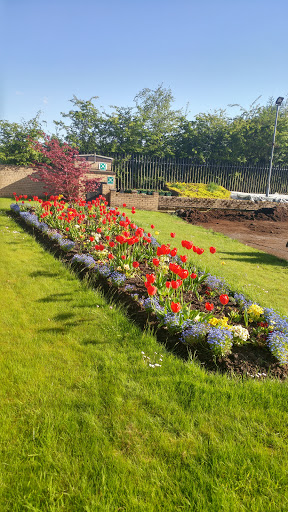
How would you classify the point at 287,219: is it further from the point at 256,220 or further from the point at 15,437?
the point at 15,437

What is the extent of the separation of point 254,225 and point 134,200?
5500 mm

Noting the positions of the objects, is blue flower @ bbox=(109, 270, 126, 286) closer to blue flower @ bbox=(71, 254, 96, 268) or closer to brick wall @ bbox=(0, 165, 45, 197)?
blue flower @ bbox=(71, 254, 96, 268)

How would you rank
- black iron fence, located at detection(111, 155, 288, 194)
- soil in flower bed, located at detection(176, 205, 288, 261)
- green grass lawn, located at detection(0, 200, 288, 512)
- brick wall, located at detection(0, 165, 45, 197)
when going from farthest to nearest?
black iron fence, located at detection(111, 155, 288, 194)
brick wall, located at detection(0, 165, 45, 197)
soil in flower bed, located at detection(176, 205, 288, 261)
green grass lawn, located at detection(0, 200, 288, 512)

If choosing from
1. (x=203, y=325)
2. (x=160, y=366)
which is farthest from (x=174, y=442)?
(x=203, y=325)

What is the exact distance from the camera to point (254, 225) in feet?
40.6

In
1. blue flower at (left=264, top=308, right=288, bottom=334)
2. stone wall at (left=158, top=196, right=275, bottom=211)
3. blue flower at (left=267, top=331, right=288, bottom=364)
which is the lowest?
blue flower at (left=267, top=331, right=288, bottom=364)

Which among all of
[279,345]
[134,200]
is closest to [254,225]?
[134,200]

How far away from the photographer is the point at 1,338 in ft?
10.5

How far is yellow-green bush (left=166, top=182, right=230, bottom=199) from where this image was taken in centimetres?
1838

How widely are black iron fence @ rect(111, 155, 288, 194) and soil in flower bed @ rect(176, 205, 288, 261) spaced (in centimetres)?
645

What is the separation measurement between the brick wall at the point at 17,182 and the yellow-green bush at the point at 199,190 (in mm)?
7869

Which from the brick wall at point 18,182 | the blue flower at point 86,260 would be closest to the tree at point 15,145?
the brick wall at point 18,182

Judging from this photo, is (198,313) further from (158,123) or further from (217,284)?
(158,123)

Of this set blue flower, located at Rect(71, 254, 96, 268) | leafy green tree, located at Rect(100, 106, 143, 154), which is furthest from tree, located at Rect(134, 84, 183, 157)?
blue flower, located at Rect(71, 254, 96, 268)
